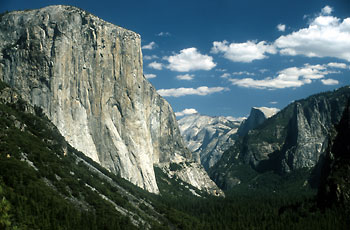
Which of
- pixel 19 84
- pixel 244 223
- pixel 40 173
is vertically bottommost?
pixel 244 223

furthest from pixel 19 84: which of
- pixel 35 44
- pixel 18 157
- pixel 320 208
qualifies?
pixel 320 208

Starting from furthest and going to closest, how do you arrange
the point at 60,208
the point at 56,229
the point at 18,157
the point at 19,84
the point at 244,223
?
the point at 19,84, the point at 244,223, the point at 18,157, the point at 60,208, the point at 56,229

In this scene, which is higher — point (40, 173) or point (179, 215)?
point (40, 173)

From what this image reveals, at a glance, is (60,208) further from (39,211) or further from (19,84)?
(19,84)

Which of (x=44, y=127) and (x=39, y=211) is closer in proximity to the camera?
(x=39, y=211)

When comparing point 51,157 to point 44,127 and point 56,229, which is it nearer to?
point 44,127

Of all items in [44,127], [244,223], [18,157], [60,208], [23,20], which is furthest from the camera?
[23,20]

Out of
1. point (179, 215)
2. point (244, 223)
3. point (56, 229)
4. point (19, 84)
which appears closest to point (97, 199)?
point (56, 229)

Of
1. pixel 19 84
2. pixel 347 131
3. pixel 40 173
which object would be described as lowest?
pixel 40 173

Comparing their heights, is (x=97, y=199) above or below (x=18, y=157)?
below
